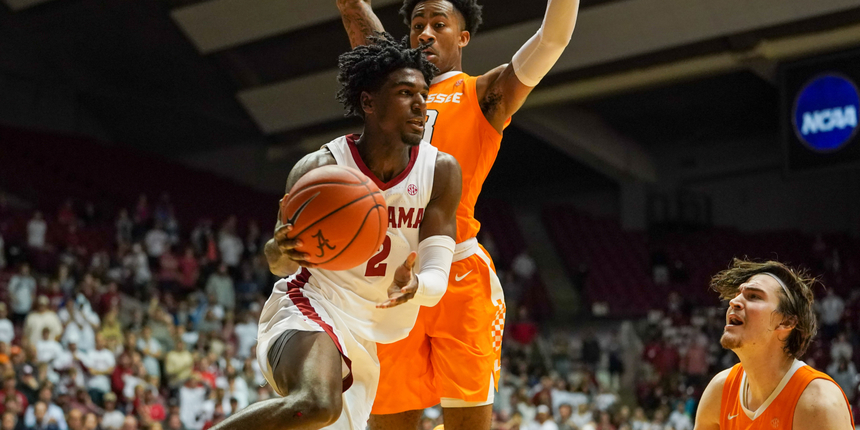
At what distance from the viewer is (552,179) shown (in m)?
23.6

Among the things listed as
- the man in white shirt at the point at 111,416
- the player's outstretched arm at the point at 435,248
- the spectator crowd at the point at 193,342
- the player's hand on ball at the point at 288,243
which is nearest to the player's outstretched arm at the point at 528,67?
the player's outstretched arm at the point at 435,248

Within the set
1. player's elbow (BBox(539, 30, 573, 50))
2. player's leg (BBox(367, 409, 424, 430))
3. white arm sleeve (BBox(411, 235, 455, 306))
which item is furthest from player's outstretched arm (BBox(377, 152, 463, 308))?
player's leg (BBox(367, 409, 424, 430))

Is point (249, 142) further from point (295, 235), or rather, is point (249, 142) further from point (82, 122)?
point (295, 235)

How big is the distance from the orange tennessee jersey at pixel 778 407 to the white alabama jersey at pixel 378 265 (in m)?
1.46

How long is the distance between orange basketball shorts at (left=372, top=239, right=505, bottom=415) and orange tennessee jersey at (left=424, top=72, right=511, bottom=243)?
0.77 ft

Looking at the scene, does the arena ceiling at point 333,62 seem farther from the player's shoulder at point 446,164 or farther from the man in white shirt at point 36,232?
the player's shoulder at point 446,164

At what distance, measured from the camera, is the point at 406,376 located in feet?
13.0

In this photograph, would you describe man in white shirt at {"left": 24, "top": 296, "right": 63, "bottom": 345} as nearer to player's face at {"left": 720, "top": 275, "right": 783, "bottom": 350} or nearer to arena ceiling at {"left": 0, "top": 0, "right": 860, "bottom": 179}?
arena ceiling at {"left": 0, "top": 0, "right": 860, "bottom": 179}

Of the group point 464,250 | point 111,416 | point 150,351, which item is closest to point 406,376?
point 464,250

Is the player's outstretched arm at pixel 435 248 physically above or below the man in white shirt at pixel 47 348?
above

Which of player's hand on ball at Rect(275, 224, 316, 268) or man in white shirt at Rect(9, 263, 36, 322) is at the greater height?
man in white shirt at Rect(9, 263, 36, 322)

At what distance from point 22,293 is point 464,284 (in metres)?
9.46

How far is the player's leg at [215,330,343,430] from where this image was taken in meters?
3.05

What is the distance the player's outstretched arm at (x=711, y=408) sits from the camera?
13.0 ft
